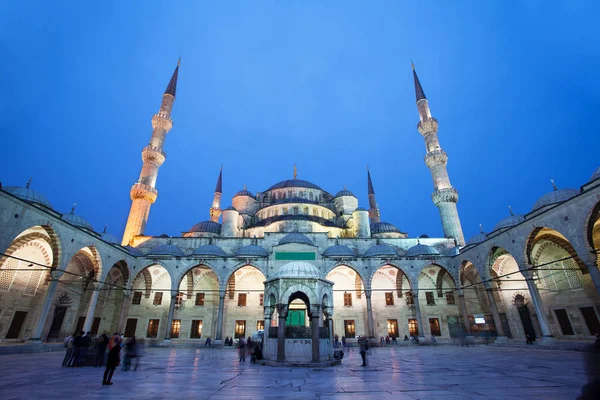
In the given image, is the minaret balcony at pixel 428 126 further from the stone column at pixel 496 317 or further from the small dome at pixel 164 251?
the small dome at pixel 164 251

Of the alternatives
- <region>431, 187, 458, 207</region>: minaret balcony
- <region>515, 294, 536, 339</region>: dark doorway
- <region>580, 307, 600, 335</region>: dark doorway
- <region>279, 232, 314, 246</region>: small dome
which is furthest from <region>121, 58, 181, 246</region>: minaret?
<region>580, 307, 600, 335</region>: dark doorway

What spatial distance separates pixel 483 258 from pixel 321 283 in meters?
12.9

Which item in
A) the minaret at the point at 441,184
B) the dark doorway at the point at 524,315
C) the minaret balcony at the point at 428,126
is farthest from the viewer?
the minaret balcony at the point at 428,126

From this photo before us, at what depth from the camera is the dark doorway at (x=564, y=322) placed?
16297 millimetres

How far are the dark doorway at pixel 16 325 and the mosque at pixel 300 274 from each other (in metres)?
0.09

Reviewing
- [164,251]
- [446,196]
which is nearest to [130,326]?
[164,251]

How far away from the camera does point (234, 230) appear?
1065 inches

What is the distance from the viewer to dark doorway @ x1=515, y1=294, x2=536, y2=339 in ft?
62.0

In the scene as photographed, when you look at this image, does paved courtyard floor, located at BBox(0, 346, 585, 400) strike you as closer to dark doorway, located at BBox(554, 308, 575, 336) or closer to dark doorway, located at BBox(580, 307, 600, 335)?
dark doorway, located at BBox(580, 307, 600, 335)

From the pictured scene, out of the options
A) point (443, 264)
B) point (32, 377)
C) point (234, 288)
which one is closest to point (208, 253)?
point (234, 288)

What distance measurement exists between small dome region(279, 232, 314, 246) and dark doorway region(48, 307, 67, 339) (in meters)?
14.5

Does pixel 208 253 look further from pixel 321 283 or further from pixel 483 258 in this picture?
pixel 483 258

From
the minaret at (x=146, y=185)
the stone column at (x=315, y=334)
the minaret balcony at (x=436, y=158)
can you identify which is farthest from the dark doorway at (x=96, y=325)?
the minaret balcony at (x=436, y=158)

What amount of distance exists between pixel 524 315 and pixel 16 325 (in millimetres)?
30172
